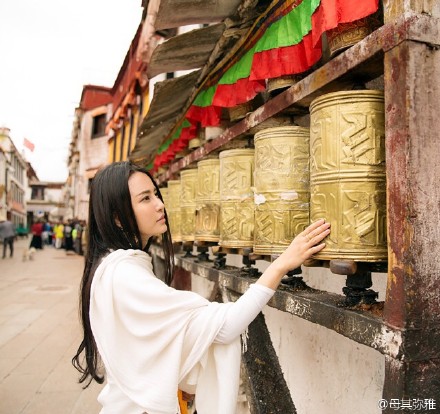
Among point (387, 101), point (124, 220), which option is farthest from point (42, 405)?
point (387, 101)

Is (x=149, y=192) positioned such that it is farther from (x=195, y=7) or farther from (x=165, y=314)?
(x=195, y=7)

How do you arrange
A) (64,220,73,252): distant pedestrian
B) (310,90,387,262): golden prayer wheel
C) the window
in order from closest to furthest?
(310,90,387,262): golden prayer wheel → the window → (64,220,73,252): distant pedestrian

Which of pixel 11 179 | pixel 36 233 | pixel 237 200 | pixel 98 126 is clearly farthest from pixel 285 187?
pixel 11 179

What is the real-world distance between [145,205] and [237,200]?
77cm

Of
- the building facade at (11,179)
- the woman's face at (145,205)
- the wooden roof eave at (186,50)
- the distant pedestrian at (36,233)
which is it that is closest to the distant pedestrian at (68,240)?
the distant pedestrian at (36,233)

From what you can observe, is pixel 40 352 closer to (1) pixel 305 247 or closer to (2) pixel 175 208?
(2) pixel 175 208

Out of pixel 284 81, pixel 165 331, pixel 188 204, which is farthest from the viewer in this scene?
pixel 188 204

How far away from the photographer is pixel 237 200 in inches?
104

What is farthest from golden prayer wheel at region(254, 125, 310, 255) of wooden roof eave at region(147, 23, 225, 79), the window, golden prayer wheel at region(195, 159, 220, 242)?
the window

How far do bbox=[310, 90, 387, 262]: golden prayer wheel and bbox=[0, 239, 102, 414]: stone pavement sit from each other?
10.8 feet

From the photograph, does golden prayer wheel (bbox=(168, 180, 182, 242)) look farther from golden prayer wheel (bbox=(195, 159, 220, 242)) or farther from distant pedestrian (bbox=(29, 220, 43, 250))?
distant pedestrian (bbox=(29, 220, 43, 250))

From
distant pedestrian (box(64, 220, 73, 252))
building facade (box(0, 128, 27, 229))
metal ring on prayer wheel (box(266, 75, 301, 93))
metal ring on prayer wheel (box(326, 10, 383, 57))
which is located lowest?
distant pedestrian (box(64, 220, 73, 252))

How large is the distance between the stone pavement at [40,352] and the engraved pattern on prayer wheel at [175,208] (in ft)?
5.49

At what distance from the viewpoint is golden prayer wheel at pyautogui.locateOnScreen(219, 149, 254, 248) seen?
2.59 m
